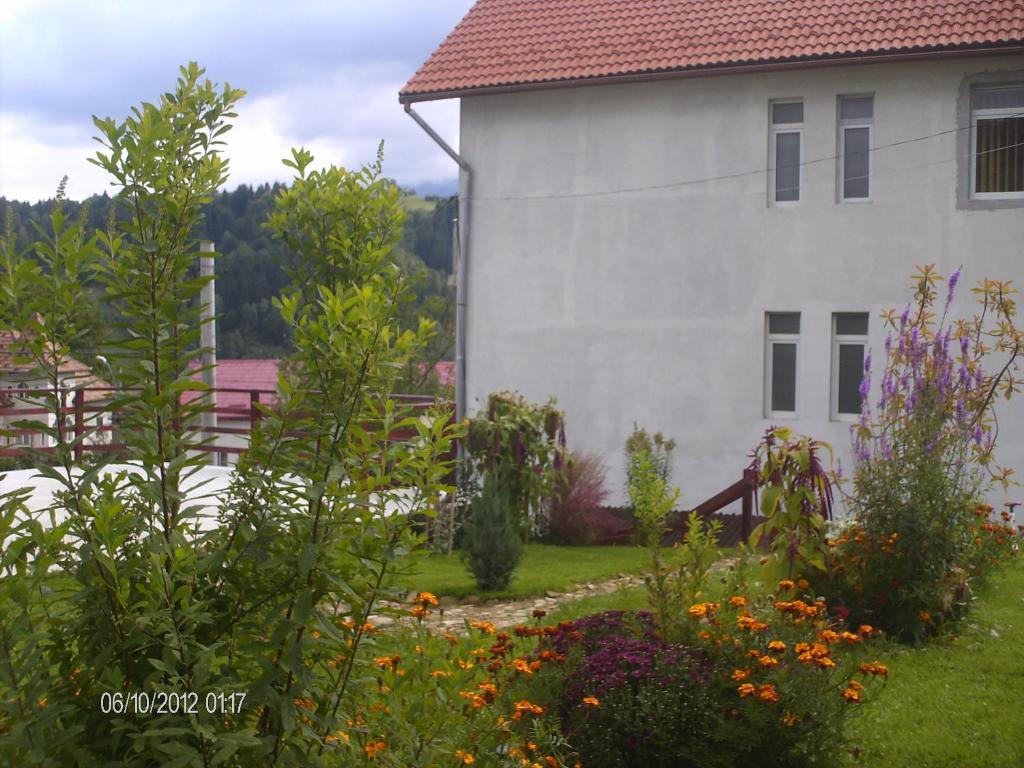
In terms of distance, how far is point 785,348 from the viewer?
52.0 ft

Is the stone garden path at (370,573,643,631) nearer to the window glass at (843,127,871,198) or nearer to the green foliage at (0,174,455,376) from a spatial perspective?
the green foliage at (0,174,455,376)

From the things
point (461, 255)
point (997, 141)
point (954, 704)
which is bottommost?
point (954, 704)

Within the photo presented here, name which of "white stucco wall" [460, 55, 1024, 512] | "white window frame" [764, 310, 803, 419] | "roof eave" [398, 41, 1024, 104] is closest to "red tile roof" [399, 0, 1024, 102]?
"roof eave" [398, 41, 1024, 104]

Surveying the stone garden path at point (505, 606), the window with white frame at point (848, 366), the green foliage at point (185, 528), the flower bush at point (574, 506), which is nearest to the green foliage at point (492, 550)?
the stone garden path at point (505, 606)

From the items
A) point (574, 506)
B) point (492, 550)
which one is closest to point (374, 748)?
point (492, 550)

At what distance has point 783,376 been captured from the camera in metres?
15.8

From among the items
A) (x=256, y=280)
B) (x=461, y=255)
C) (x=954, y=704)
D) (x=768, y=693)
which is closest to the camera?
(x=768, y=693)

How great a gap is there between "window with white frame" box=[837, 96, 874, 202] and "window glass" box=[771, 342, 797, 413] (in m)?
2.25

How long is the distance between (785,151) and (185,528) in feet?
47.4

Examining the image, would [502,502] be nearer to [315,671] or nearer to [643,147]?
[315,671]

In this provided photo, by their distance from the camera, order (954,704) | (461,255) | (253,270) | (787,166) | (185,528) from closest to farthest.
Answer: (185,528) → (954,704) → (787,166) → (461,255) → (253,270)

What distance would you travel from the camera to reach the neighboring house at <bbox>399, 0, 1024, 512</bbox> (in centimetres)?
1494

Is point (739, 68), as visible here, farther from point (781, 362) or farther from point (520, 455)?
point (520, 455)

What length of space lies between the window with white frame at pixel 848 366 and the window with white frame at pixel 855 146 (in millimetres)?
1769
